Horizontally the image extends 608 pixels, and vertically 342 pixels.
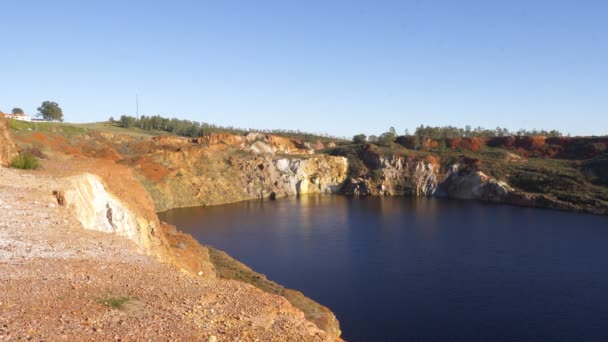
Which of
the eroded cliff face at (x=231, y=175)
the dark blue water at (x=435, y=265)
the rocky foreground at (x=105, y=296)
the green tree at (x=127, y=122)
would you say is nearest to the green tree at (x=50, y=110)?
the green tree at (x=127, y=122)

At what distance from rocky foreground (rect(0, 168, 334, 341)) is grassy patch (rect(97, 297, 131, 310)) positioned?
2cm

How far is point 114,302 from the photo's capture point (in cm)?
1026

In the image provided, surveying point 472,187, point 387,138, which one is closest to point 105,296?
point 472,187

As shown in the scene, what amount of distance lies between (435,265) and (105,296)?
26.9 m

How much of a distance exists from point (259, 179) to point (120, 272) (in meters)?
61.4

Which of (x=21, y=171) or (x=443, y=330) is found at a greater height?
(x=21, y=171)

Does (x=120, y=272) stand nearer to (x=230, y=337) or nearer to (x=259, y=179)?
(x=230, y=337)

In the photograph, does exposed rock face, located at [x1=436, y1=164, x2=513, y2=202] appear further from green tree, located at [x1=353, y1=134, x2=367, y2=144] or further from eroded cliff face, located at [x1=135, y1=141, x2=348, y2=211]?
green tree, located at [x1=353, y1=134, x2=367, y2=144]

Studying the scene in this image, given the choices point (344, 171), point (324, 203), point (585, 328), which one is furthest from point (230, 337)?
point (344, 171)

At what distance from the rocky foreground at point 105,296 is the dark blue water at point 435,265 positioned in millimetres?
11870

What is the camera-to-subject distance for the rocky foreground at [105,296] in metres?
9.07

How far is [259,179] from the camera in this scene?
7381 cm

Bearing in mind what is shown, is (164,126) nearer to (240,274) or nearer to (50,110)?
(50,110)

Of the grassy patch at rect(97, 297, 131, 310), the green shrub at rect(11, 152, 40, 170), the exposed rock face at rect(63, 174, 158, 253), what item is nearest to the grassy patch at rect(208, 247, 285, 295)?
the exposed rock face at rect(63, 174, 158, 253)
